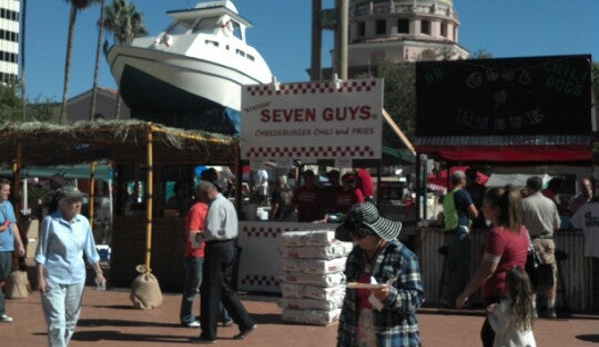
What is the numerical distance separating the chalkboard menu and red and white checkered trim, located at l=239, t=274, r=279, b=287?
10.4 ft

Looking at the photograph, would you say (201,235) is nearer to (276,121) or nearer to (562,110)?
(276,121)

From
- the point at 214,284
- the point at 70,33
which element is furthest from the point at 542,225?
the point at 70,33

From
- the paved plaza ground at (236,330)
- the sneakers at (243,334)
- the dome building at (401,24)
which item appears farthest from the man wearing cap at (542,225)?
the dome building at (401,24)

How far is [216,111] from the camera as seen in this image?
53.6 ft

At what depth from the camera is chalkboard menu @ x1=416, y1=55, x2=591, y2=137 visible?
12.7 meters

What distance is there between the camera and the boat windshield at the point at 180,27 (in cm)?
2106

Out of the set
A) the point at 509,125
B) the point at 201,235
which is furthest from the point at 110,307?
the point at 509,125

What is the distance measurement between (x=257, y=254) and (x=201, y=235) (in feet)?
12.5

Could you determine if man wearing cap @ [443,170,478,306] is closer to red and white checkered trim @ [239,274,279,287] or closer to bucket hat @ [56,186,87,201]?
red and white checkered trim @ [239,274,279,287]

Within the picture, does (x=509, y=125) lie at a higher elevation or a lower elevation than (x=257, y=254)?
higher

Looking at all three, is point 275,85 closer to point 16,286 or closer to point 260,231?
point 260,231

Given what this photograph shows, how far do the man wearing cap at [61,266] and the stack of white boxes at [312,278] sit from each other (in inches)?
154

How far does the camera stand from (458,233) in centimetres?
1241

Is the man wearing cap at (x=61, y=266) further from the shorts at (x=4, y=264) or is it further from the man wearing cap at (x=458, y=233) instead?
the man wearing cap at (x=458, y=233)
